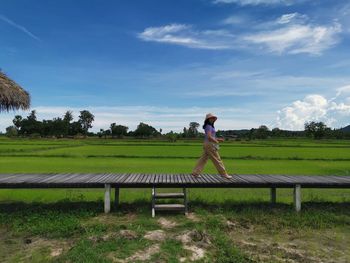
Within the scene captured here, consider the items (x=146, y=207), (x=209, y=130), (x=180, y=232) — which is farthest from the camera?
(x=209, y=130)

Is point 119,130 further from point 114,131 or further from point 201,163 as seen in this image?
point 201,163

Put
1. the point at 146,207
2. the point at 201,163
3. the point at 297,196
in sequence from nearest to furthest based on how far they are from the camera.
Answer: the point at 297,196, the point at 146,207, the point at 201,163

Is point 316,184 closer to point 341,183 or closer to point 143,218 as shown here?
point 341,183

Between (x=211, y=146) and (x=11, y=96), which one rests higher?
(x=11, y=96)

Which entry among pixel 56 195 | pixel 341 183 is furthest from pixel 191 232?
pixel 56 195

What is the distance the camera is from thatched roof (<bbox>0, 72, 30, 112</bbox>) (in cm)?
877

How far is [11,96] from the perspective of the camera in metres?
8.91

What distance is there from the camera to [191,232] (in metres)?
6.00

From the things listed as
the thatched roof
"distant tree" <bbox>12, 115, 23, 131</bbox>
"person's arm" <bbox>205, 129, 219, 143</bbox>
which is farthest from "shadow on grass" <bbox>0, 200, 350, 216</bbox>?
"distant tree" <bbox>12, 115, 23, 131</bbox>

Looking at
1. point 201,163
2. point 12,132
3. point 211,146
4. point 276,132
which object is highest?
point 276,132

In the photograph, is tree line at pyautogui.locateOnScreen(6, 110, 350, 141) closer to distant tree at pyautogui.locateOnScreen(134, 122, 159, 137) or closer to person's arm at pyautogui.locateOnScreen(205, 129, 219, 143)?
distant tree at pyautogui.locateOnScreen(134, 122, 159, 137)

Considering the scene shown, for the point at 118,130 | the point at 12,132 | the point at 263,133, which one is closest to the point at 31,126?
the point at 12,132

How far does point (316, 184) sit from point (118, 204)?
4641 mm

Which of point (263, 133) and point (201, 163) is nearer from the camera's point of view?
point (201, 163)
